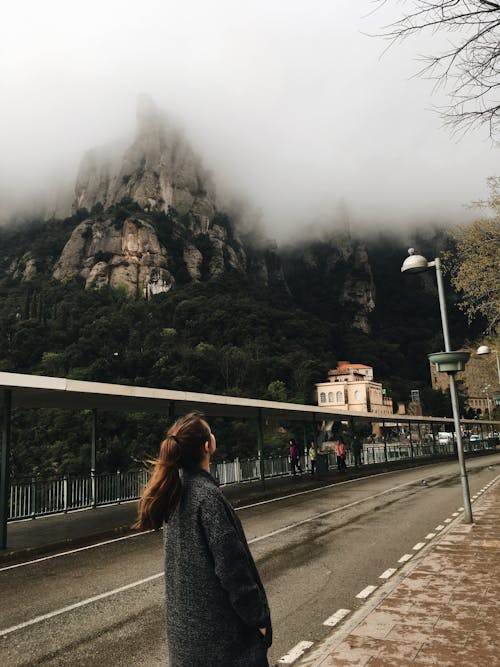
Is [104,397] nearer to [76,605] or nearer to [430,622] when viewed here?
[76,605]

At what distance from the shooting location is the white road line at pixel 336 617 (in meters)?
5.21

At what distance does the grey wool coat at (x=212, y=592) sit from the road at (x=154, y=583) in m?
2.67

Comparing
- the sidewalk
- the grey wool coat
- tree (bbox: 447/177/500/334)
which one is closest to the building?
tree (bbox: 447/177/500/334)

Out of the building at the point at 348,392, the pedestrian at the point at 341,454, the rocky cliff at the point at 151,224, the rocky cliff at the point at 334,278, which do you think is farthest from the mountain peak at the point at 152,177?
the pedestrian at the point at 341,454

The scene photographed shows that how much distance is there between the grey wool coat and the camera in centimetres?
209

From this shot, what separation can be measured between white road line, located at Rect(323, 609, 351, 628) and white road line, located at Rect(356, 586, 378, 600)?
0.58m

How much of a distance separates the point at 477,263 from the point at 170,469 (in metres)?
→ 14.8

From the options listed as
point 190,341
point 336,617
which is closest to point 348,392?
point 190,341

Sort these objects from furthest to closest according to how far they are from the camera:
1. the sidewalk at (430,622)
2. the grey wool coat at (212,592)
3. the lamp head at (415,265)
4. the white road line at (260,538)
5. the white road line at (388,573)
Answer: the lamp head at (415,265), the white road line at (388,573), the white road line at (260,538), the sidewalk at (430,622), the grey wool coat at (212,592)

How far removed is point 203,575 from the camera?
2.15m

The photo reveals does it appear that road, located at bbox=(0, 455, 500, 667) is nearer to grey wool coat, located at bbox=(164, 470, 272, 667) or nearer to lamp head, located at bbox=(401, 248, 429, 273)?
grey wool coat, located at bbox=(164, 470, 272, 667)

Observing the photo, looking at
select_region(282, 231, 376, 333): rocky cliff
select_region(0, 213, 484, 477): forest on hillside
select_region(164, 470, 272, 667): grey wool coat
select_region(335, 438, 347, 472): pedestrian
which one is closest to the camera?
select_region(164, 470, 272, 667): grey wool coat

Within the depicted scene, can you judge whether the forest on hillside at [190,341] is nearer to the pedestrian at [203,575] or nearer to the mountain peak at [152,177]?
the mountain peak at [152,177]

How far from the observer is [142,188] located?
512 feet
